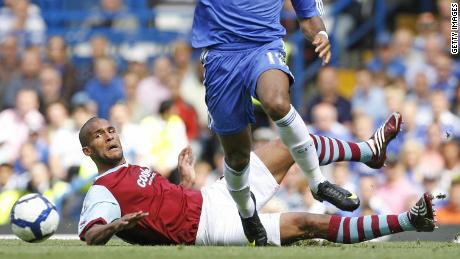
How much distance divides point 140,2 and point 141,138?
3.55 meters

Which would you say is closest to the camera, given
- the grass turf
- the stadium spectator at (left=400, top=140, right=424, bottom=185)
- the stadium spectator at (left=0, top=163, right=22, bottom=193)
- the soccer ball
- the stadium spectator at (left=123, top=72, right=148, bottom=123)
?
the grass turf

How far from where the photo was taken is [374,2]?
690 inches

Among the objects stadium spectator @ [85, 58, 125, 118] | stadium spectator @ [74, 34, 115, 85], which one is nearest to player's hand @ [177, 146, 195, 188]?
stadium spectator @ [85, 58, 125, 118]

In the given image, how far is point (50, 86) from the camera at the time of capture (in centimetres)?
1534

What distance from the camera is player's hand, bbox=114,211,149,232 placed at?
8.01m

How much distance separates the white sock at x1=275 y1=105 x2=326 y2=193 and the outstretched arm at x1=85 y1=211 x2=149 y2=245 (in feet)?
3.79

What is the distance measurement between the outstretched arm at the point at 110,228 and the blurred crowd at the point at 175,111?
4.46 meters

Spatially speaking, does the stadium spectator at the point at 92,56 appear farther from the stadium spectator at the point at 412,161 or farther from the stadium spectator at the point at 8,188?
the stadium spectator at the point at 412,161

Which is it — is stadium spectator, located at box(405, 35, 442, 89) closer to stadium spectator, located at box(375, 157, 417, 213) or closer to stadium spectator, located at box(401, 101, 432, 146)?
stadium spectator, located at box(401, 101, 432, 146)

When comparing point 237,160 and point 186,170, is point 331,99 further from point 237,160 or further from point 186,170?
point 237,160

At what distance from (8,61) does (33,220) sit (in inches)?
285

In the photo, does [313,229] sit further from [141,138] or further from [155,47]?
[155,47]

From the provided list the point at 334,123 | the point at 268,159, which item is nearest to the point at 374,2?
the point at 334,123

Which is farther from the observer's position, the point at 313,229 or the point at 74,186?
the point at 74,186
